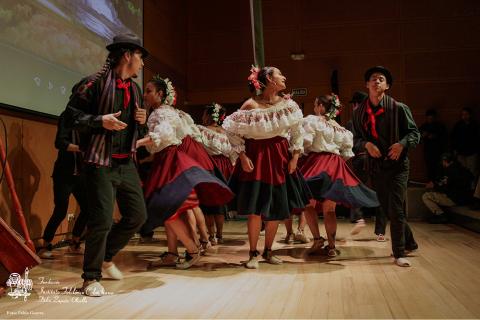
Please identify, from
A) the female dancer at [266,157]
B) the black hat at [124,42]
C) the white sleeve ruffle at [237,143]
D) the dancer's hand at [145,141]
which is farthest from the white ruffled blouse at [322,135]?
the black hat at [124,42]

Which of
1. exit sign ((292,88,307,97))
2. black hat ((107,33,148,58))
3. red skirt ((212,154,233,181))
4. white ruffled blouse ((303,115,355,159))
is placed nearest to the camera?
black hat ((107,33,148,58))

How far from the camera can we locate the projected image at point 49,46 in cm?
391

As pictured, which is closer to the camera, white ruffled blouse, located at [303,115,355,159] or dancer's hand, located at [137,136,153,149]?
dancer's hand, located at [137,136,153,149]

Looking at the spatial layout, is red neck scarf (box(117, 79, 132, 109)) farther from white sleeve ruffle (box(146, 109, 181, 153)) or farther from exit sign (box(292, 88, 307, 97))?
exit sign (box(292, 88, 307, 97))

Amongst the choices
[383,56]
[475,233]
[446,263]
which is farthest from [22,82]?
[383,56]

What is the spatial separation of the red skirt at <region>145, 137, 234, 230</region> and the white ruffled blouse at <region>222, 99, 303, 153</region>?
339mm

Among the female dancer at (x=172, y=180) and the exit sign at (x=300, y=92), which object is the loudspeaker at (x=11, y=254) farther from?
the exit sign at (x=300, y=92)

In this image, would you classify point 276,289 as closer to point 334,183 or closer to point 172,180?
point 172,180

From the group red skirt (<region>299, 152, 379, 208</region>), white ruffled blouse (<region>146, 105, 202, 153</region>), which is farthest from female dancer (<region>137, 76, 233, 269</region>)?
red skirt (<region>299, 152, 379, 208</region>)

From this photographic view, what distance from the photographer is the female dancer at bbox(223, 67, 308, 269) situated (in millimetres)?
3385

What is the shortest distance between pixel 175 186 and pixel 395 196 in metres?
1.66

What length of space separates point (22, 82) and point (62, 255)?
1572mm

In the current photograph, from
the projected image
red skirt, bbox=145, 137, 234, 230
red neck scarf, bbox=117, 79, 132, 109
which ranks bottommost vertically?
red skirt, bbox=145, 137, 234, 230

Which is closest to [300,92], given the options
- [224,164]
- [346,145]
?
[224,164]
